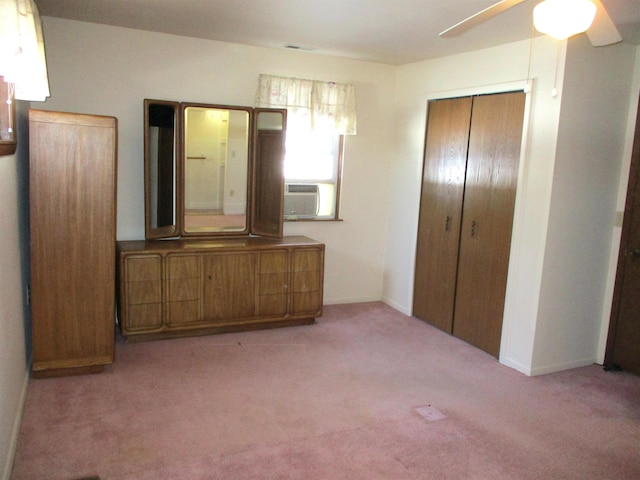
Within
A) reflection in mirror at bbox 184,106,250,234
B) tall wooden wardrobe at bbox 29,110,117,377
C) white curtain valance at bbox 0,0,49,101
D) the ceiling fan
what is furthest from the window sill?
the ceiling fan

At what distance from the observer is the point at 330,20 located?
3.30 metres

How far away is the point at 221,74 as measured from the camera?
165 inches

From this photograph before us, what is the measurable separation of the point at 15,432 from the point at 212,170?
239 cm

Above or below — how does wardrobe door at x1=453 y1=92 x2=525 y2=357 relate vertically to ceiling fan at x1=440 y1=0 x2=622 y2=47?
below

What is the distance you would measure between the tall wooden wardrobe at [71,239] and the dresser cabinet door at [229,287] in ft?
2.79

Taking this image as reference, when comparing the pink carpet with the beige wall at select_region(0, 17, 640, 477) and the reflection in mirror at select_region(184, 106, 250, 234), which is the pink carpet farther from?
the reflection in mirror at select_region(184, 106, 250, 234)

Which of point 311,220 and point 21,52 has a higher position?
point 21,52

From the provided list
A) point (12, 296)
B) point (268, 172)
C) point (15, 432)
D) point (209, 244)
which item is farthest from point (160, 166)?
point (15, 432)

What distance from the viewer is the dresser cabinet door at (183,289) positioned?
3787 mm

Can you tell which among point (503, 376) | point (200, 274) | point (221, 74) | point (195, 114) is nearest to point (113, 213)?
point (200, 274)

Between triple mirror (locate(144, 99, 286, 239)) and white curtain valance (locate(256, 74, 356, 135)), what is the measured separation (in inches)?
7.1

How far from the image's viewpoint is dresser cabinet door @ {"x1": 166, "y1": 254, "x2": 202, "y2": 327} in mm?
3787

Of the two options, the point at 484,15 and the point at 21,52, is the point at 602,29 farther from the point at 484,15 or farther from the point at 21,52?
the point at 21,52

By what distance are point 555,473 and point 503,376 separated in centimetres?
110
